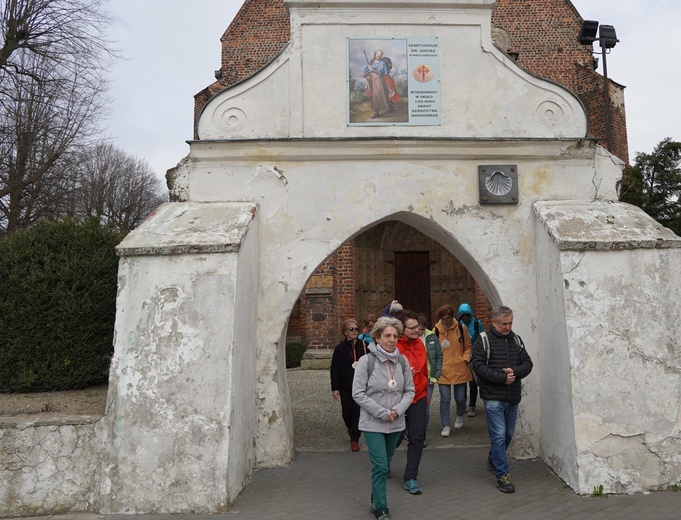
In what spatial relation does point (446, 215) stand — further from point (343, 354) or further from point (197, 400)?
point (197, 400)

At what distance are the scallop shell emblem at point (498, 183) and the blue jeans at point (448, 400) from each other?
113 inches

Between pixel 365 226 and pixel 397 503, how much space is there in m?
2.99

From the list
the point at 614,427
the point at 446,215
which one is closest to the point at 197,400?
the point at 446,215

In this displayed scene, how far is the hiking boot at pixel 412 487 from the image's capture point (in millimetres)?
5457

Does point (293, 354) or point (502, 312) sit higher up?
point (502, 312)

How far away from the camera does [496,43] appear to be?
16.5 m

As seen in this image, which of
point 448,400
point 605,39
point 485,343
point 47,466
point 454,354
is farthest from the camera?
point 605,39

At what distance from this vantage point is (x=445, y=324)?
27.0 feet

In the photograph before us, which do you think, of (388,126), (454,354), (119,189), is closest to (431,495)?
(454,354)

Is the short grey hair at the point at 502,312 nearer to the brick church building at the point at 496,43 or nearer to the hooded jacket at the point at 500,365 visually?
the hooded jacket at the point at 500,365

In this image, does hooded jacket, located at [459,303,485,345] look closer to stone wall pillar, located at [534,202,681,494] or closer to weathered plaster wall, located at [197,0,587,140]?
stone wall pillar, located at [534,202,681,494]

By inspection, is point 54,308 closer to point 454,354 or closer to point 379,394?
point 379,394

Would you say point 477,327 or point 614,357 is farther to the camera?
point 477,327

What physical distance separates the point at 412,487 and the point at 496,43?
566 inches
